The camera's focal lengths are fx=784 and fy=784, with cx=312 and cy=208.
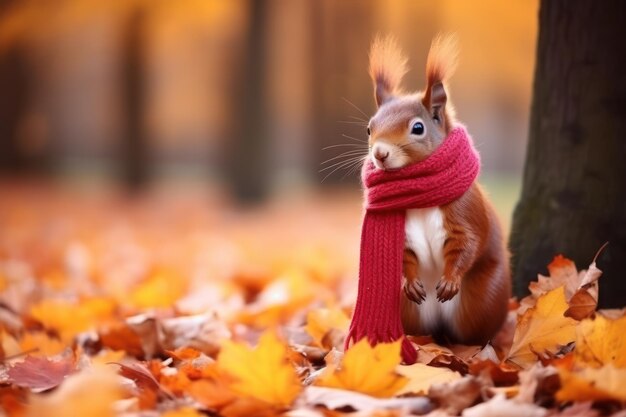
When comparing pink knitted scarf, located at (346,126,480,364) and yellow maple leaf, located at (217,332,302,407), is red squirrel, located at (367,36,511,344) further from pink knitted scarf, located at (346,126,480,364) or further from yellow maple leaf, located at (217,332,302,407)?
yellow maple leaf, located at (217,332,302,407)

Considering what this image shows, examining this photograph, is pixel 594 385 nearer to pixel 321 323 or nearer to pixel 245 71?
pixel 321 323

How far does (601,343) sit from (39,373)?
151 centimetres

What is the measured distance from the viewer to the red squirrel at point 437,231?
2.20 meters

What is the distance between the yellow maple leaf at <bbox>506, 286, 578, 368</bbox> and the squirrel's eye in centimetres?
56

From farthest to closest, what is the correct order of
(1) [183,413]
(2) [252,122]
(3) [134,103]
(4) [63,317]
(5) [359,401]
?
(3) [134,103]
(2) [252,122]
(4) [63,317]
(5) [359,401]
(1) [183,413]

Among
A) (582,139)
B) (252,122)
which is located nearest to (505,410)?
(582,139)

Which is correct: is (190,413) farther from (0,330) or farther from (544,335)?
(0,330)

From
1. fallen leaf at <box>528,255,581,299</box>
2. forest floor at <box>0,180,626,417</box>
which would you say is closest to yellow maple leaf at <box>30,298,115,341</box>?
forest floor at <box>0,180,626,417</box>

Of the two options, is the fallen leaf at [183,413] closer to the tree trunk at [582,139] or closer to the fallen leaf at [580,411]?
the fallen leaf at [580,411]

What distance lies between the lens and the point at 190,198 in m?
13.6

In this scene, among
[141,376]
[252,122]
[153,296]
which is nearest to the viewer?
[141,376]

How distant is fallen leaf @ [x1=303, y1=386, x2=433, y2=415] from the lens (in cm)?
182

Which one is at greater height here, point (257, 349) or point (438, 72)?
point (438, 72)

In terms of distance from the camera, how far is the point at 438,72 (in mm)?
2244
